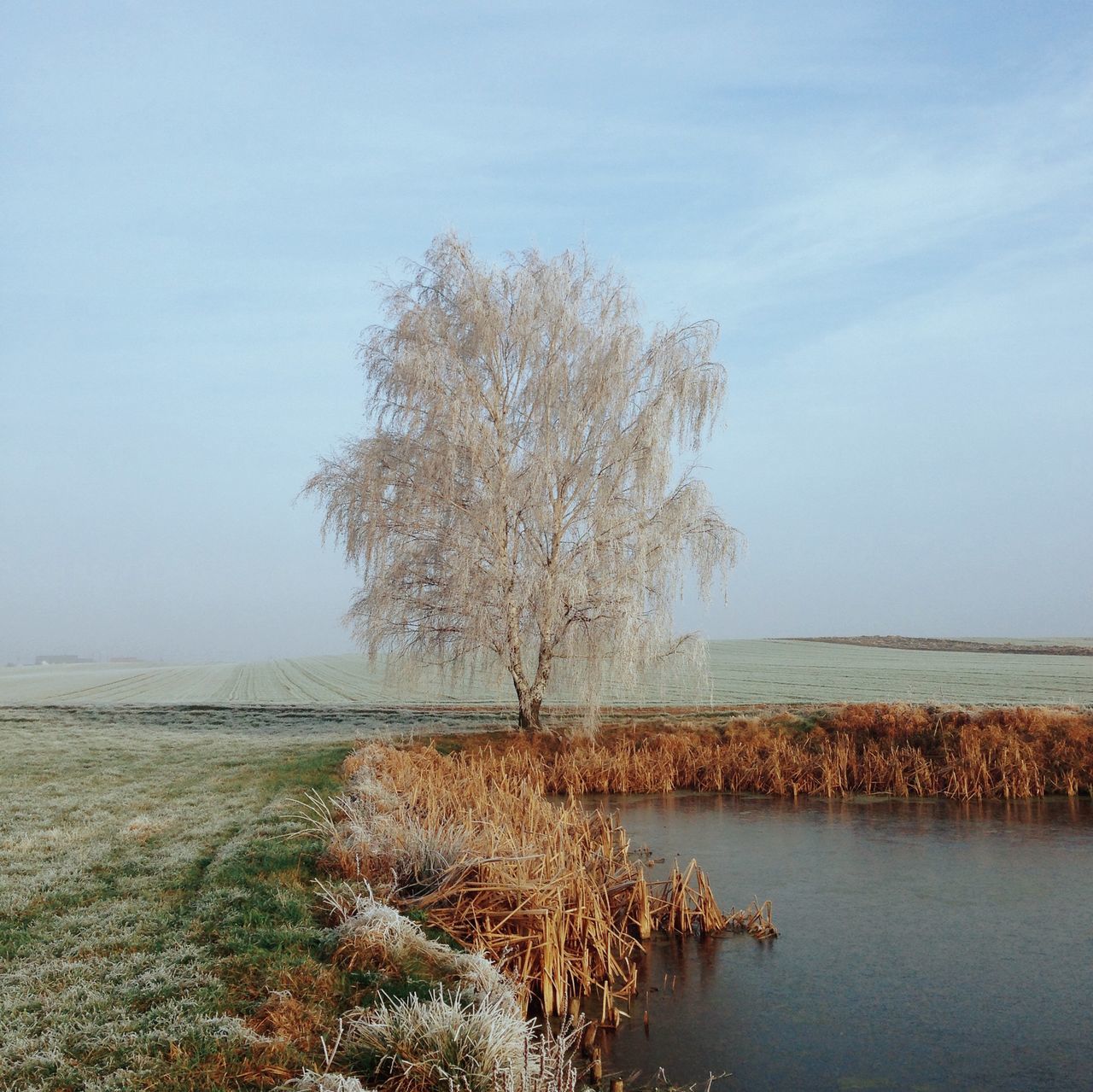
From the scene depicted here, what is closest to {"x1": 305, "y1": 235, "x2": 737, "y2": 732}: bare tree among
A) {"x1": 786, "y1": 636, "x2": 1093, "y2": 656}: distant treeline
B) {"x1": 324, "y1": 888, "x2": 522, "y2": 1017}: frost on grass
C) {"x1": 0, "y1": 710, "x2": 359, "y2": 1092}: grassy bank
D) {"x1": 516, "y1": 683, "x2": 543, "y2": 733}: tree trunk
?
{"x1": 516, "y1": 683, "x2": 543, "y2": 733}: tree trunk

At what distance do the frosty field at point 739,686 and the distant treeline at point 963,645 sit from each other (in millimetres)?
2968

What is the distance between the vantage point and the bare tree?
68.4ft

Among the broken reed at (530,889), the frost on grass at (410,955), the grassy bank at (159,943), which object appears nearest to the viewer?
the grassy bank at (159,943)

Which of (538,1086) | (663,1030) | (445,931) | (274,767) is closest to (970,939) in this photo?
(663,1030)

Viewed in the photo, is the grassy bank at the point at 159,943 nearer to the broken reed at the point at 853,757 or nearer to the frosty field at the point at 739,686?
the broken reed at the point at 853,757

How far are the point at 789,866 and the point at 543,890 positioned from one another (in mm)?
5721

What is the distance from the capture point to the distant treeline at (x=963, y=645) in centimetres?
5866

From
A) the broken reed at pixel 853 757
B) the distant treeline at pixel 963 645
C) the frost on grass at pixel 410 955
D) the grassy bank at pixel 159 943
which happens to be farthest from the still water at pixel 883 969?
the distant treeline at pixel 963 645

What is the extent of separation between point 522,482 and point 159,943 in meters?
14.4

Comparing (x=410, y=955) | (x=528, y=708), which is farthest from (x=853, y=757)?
(x=410, y=955)

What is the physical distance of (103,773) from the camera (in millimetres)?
17500

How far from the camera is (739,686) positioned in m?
38.8

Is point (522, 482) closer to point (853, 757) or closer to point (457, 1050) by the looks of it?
point (853, 757)

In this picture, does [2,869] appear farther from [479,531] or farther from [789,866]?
[479,531]
